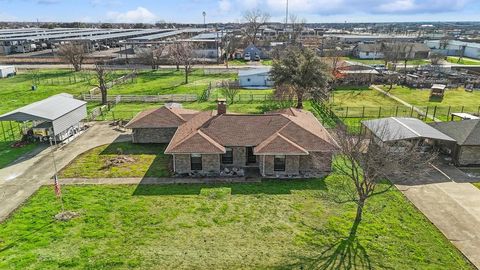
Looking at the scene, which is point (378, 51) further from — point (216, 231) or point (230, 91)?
point (216, 231)

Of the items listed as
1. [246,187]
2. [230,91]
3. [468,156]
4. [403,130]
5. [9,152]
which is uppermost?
[403,130]

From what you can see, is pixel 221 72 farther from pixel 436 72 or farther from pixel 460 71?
pixel 460 71

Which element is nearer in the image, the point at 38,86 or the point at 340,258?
the point at 340,258

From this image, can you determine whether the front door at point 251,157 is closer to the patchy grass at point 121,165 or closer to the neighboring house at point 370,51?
the patchy grass at point 121,165

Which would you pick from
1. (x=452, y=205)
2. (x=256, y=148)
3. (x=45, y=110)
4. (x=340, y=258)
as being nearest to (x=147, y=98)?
(x=45, y=110)

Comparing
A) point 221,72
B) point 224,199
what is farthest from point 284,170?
point 221,72

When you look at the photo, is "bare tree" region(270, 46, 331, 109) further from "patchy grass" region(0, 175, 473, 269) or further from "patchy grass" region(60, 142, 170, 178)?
"patchy grass" region(0, 175, 473, 269)
